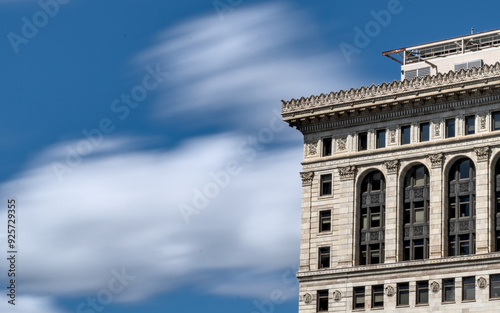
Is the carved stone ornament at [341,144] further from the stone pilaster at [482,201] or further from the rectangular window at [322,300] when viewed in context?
Result: the rectangular window at [322,300]

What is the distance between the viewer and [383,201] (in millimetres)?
103750

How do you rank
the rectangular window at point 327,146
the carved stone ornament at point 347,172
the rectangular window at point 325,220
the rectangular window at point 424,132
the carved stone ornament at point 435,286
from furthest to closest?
the rectangular window at point 327,146, the rectangular window at point 325,220, the carved stone ornament at point 347,172, the rectangular window at point 424,132, the carved stone ornament at point 435,286

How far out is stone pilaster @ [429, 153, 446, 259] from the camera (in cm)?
9931

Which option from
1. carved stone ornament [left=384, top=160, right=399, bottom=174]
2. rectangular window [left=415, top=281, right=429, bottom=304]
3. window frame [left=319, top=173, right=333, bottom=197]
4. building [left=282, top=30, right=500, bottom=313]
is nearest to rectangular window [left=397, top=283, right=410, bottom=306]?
building [left=282, top=30, right=500, bottom=313]

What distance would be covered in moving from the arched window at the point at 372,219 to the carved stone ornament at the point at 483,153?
9.03 m

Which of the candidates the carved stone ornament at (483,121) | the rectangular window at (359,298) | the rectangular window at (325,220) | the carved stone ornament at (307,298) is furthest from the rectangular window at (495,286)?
the rectangular window at (325,220)

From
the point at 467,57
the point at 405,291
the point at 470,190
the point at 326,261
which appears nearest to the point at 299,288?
the point at 326,261

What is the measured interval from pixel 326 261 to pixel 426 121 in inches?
571

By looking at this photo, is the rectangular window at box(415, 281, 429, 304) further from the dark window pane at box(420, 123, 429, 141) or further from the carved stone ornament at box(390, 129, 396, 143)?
the carved stone ornament at box(390, 129, 396, 143)

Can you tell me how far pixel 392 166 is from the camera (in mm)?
103125

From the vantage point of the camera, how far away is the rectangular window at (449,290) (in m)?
97.2

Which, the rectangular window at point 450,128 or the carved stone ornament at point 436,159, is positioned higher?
the rectangular window at point 450,128

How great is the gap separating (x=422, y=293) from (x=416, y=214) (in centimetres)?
681

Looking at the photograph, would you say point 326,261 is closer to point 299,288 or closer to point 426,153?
point 299,288
